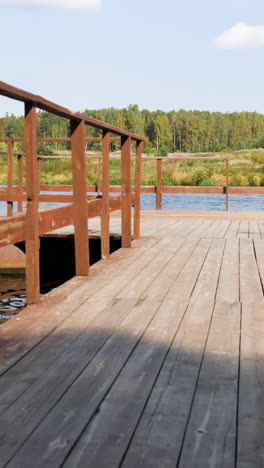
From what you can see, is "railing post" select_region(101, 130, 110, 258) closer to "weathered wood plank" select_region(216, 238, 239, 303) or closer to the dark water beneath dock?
"weathered wood plank" select_region(216, 238, 239, 303)

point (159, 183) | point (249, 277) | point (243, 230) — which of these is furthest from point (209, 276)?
point (159, 183)

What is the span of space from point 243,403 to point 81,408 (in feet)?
1.51

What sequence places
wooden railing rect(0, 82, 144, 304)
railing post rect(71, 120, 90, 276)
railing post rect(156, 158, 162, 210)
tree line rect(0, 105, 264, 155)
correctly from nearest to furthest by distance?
wooden railing rect(0, 82, 144, 304) → railing post rect(71, 120, 90, 276) → railing post rect(156, 158, 162, 210) → tree line rect(0, 105, 264, 155)

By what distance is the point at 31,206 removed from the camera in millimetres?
2973

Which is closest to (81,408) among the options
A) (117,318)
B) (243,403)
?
(243,403)

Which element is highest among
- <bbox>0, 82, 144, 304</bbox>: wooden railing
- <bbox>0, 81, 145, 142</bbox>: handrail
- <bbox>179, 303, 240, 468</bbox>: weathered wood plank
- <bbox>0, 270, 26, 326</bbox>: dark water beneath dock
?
<bbox>0, 81, 145, 142</bbox>: handrail

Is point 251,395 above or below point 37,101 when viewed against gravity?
below

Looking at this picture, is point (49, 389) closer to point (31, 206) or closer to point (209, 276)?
point (31, 206)

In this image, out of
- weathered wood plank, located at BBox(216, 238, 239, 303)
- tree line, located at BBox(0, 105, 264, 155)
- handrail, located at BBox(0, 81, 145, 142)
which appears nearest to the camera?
handrail, located at BBox(0, 81, 145, 142)

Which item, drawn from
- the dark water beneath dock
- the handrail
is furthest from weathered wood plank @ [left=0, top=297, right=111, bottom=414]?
the dark water beneath dock

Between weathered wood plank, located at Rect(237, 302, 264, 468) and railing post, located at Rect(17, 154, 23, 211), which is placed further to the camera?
railing post, located at Rect(17, 154, 23, 211)

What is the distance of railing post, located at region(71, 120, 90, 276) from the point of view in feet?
12.1

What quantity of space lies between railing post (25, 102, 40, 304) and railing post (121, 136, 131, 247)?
2.37 m

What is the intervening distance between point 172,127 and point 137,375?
114325 millimetres
